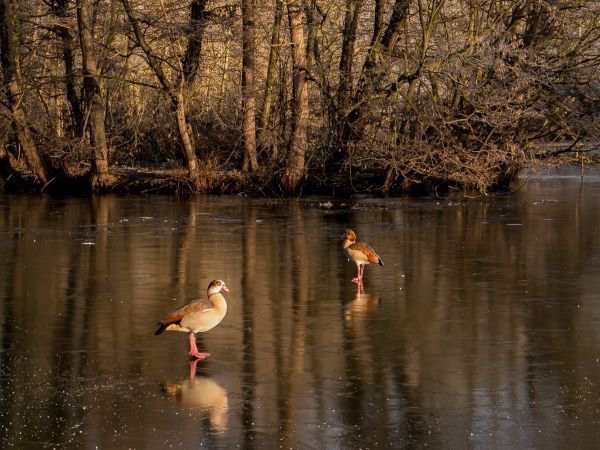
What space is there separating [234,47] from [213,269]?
64.8 feet

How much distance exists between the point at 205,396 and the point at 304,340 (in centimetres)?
263

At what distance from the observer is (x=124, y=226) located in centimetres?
2547

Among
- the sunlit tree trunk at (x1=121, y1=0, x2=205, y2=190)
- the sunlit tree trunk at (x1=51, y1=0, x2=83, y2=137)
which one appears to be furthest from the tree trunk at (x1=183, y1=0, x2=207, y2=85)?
the sunlit tree trunk at (x1=51, y1=0, x2=83, y2=137)

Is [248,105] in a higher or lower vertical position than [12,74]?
lower

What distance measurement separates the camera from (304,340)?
42.0 ft

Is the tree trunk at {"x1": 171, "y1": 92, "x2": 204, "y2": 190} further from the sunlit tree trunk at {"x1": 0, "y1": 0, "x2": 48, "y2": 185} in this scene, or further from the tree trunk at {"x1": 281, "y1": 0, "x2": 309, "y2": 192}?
the sunlit tree trunk at {"x1": 0, "y1": 0, "x2": 48, "y2": 185}

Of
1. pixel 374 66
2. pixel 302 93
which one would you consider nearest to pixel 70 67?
pixel 302 93

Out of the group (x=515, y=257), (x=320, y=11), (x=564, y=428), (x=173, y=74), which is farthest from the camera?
(x=173, y=74)

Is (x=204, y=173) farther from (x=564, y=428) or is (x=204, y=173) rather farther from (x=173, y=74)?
(x=564, y=428)

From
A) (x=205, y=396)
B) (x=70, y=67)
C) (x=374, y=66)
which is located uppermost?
(x=70, y=67)

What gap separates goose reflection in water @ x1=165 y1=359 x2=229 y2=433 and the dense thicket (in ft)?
66.2

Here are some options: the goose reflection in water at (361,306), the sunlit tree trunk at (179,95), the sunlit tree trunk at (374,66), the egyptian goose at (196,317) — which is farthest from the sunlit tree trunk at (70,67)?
the egyptian goose at (196,317)

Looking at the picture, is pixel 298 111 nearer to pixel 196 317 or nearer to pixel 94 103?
pixel 94 103

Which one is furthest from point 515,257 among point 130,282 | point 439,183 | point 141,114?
point 141,114
